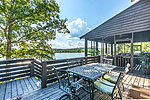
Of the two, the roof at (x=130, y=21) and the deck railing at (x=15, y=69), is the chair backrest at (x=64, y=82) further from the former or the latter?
the roof at (x=130, y=21)

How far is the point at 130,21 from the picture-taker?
4207 mm

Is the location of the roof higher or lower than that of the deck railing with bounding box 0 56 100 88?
higher

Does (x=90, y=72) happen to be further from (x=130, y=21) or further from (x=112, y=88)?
(x=130, y=21)

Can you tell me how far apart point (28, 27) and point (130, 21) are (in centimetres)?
650

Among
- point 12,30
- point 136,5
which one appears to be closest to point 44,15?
point 12,30

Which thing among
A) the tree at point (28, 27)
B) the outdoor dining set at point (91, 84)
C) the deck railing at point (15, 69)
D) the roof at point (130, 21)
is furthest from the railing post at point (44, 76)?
the roof at point (130, 21)

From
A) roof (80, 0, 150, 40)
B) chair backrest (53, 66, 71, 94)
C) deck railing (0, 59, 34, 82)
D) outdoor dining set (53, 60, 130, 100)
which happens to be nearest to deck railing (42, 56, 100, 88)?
outdoor dining set (53, 60, 130, 100)

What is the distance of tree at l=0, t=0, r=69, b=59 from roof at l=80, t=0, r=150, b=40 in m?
3.44

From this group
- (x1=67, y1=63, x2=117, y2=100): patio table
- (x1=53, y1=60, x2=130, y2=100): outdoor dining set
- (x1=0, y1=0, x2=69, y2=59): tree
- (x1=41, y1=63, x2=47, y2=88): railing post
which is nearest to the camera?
(x1=53, y1=60, x2=130, y2=100): outdoor dining set

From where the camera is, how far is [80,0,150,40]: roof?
3732 mm

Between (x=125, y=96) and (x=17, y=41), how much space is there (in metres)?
5.97

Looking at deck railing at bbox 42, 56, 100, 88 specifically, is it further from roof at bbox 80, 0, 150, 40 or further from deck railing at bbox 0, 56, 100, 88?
roof at bbox 80, 0, 150, 40

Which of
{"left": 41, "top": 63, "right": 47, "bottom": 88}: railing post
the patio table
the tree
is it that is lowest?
{"left": 41, "top": 63, "right": 47, "bottom": 88}: railing post

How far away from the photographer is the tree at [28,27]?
11.6ft
